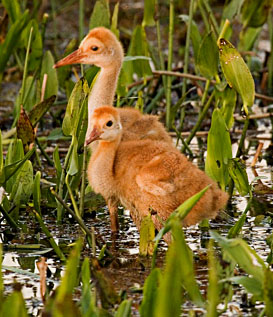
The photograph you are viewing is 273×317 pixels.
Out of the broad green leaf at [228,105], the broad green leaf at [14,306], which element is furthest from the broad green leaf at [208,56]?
the broad green leaf at [14,306]

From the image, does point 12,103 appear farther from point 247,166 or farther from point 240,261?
point 240,261

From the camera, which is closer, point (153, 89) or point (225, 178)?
point (225, 178)

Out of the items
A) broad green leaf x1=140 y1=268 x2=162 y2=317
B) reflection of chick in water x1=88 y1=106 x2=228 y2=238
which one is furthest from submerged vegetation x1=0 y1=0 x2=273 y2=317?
reflection of chick in water x1=88 y1=106 x2=228 y2=238

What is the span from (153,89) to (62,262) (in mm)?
3232

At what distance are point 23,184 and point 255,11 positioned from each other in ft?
6.98

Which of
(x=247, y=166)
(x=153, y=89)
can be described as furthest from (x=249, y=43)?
(x=247, y=166)

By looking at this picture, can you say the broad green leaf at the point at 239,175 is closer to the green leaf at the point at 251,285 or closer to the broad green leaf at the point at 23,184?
the broad green leaf at the point at 23,184

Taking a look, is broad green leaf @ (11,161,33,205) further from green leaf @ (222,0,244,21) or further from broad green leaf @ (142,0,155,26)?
green leaf @ (222,0,244,21)

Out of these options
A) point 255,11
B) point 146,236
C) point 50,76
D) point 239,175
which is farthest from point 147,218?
point 255,11

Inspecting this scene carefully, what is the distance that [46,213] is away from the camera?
485cm

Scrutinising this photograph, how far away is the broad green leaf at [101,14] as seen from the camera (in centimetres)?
576

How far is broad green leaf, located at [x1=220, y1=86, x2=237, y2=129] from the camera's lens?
4898mm

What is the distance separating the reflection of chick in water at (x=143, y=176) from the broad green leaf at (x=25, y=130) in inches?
13.7

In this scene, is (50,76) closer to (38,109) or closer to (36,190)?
(38,109)
